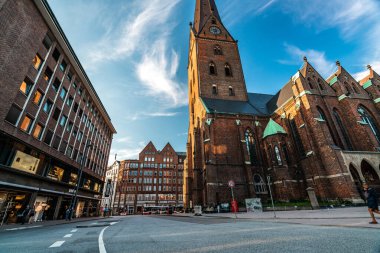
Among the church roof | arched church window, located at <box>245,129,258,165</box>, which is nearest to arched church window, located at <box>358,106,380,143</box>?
the church roof

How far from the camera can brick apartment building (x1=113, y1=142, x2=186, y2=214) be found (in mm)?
63156

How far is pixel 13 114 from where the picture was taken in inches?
604

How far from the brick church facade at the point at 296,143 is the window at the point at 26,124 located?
18487mm

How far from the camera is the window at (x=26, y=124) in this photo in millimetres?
16422

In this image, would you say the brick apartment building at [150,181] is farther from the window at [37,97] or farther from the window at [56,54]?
the window at [37,97]

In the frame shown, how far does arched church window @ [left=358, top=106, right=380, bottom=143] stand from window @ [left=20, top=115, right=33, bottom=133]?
37.7 meters

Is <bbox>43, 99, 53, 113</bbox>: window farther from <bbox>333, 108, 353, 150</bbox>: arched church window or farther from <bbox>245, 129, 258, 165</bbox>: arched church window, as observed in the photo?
<bbox>333, 108, 353, 150</bbox>: arched church window

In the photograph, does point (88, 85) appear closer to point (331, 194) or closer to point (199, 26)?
point (199, 26)

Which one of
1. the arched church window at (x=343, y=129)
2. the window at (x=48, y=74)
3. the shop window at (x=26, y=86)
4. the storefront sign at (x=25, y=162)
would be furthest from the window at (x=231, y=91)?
the storefront sign at (x=25, y=162)

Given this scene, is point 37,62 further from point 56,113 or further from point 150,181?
point 150,181

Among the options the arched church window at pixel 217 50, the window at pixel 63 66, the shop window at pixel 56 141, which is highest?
the arched church window at pixel 217 50

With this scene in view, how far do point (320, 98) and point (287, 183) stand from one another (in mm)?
12507

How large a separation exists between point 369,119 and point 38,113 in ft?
129

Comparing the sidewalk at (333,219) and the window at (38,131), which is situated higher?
the window at (38,131)
